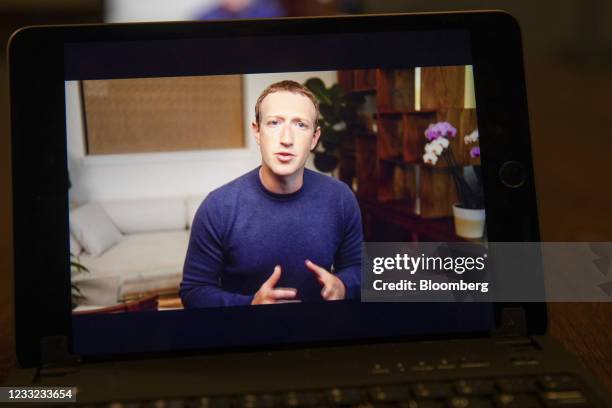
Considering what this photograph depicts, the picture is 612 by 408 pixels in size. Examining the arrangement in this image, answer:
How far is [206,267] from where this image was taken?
0.50 metres

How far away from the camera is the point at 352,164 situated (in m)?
0.50

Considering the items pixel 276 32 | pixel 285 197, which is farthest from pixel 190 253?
pixel 276 32

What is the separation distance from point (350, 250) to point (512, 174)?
17cm

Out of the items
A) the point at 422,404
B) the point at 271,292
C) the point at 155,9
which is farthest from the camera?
the point at 155,9

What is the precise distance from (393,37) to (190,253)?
28cm

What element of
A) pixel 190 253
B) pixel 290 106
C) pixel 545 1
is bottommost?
pixel 190 253

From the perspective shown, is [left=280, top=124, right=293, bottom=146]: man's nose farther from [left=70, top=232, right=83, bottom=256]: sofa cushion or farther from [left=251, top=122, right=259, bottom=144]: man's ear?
[left=70, top=232, right=83, bottom=256]: sofa cushion

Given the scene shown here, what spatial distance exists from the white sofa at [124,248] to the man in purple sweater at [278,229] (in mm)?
14

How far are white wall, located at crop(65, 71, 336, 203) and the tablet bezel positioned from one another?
12 millimetres

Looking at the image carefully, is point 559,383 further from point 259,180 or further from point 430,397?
point 259,180

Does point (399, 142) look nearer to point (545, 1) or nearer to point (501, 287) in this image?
point (501, 287)

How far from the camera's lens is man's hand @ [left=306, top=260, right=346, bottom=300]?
51 cm

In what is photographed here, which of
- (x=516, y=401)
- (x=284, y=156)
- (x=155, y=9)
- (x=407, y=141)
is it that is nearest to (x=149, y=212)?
(x=284, y=156)

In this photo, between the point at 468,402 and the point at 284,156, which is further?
the point at 284,156
